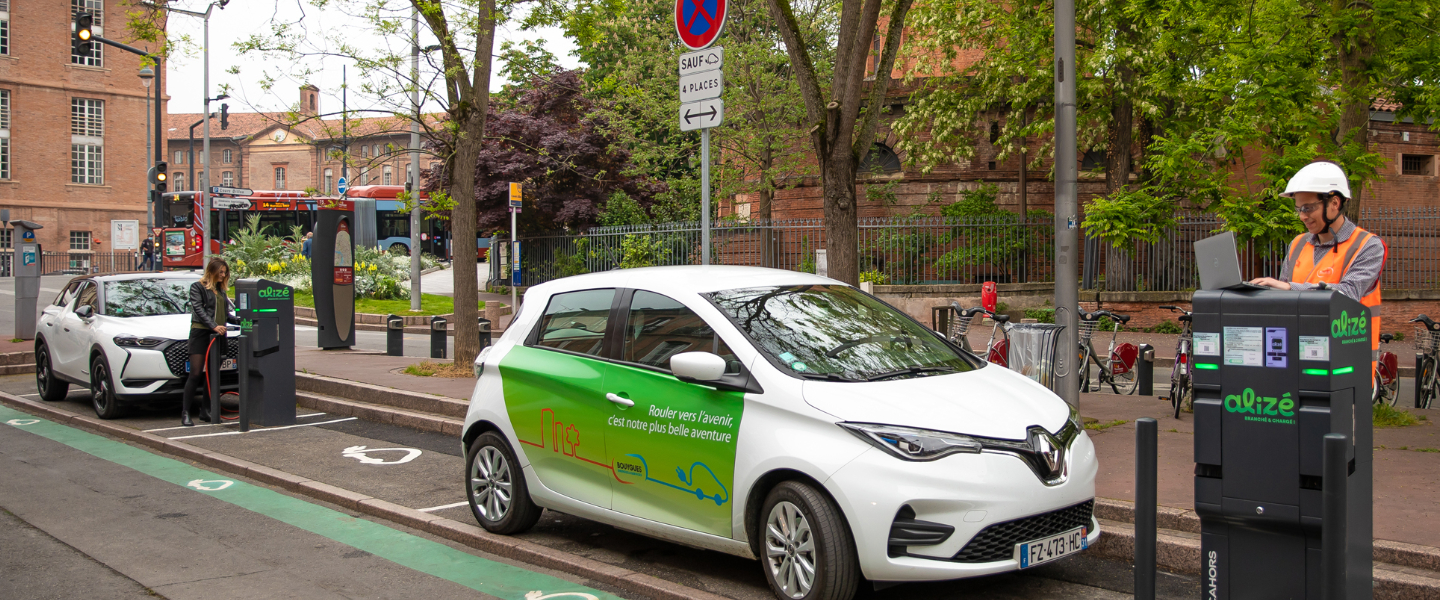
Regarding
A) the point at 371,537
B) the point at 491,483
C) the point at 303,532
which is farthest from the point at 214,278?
the point at 491,483

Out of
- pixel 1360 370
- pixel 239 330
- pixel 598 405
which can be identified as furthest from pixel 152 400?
pixel 1360 370

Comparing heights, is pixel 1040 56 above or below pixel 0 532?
above

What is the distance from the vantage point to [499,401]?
243 inches

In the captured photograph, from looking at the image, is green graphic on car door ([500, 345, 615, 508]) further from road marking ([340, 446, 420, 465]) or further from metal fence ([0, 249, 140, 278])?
metal fence ([0, 249, 140, 278])

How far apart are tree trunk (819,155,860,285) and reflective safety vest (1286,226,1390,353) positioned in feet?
14.1

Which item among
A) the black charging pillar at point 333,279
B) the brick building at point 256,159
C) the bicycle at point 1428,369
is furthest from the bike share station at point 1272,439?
the brick building at point 256,159

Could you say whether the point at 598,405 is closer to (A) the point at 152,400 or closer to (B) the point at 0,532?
(B) the point at 0,532

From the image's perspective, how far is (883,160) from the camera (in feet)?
96.3

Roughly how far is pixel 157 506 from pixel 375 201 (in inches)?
1441

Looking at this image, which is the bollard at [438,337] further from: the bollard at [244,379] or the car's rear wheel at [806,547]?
the car's rear wheel at [806,547]

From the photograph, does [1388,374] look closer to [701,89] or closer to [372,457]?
[701,89]

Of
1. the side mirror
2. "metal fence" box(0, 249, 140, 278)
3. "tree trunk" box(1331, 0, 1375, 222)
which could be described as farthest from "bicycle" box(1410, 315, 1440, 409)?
"metal fence" box(0, 249, 140, 278)

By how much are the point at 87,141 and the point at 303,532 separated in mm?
60504

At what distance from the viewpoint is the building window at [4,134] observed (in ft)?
177
